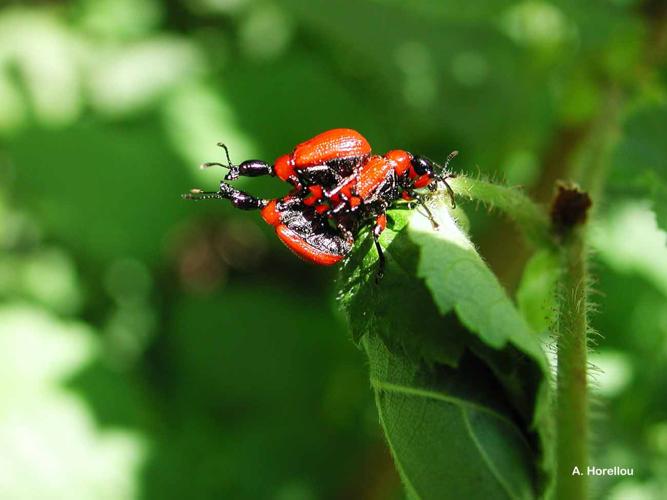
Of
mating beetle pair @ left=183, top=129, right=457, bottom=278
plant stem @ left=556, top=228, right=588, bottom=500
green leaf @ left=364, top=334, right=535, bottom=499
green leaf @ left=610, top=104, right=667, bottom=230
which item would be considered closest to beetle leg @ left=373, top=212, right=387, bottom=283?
mating beetle pair @ left=183, top=129, right=457, bottom=278

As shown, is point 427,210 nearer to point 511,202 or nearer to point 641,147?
point 511,202

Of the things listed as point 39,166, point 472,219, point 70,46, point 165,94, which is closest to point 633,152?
point 472,219

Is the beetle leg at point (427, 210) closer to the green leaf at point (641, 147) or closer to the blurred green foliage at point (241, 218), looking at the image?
the green leaf at point (641, 147)

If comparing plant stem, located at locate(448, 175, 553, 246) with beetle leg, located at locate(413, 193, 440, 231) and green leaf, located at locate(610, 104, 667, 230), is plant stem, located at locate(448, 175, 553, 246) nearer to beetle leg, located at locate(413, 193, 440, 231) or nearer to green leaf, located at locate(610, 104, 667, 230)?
beetle leg, located at locate(413, 193, 440, 231)

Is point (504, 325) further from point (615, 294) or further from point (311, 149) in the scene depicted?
point (615, 294)

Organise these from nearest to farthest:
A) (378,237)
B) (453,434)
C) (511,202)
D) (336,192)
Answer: (453,434) → (378,237) → (511,202) → (336,192)

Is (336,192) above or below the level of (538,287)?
above

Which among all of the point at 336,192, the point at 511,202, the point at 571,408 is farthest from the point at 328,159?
the point at 571,408
